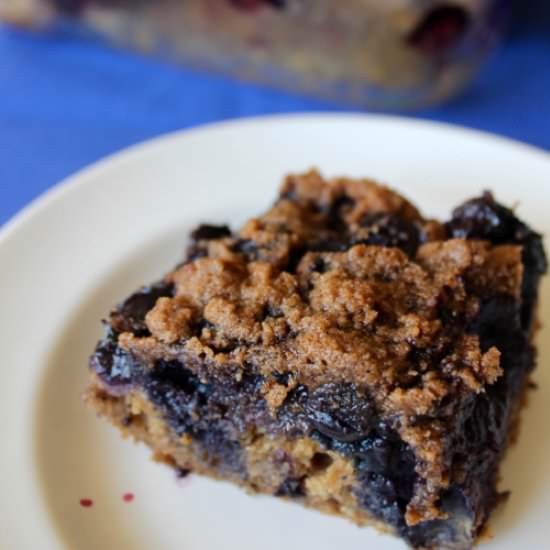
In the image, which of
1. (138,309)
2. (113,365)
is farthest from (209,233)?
(113,365)

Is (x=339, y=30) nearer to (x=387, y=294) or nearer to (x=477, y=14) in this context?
(x=477, y=14)

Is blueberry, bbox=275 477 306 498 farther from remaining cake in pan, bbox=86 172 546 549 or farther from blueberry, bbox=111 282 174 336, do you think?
blueberry, bbox=111 282 174 336

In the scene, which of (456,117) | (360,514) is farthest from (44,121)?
(360,514)

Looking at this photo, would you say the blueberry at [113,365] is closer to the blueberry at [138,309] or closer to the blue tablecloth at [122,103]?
the blueberry at [138,309]

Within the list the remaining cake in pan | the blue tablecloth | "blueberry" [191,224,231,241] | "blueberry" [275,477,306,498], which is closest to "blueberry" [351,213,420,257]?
the remaining cake in pan

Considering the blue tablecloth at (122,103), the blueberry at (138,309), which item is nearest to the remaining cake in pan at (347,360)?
the blueberry at (138,309)

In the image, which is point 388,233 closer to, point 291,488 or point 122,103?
point 291,488
